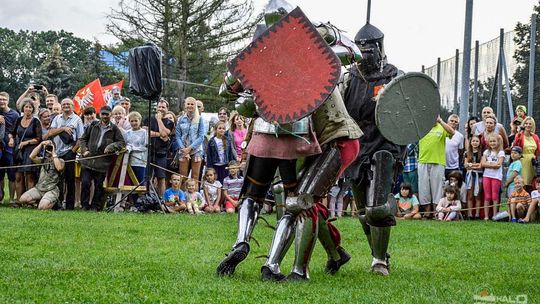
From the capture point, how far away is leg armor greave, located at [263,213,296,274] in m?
5.33

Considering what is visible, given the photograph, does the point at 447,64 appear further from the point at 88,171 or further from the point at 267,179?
the point at 267,179

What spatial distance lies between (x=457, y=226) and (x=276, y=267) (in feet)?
20.2

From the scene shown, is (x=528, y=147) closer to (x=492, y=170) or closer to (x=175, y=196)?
(x=492, y=170)

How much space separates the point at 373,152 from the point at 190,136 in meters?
7.08

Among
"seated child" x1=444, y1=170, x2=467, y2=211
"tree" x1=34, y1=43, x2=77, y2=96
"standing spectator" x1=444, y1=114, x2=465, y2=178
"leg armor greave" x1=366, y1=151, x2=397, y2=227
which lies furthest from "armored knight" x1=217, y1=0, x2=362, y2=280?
"tree" x1=34, y1=43, x2=77, y2=96

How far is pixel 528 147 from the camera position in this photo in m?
12.6

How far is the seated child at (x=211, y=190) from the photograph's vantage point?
12930mm

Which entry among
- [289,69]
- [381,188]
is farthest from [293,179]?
[289,69]

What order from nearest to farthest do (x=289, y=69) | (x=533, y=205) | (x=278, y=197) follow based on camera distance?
(x=289, y=69) → (x=278, y=197) → (x=533, y=205)

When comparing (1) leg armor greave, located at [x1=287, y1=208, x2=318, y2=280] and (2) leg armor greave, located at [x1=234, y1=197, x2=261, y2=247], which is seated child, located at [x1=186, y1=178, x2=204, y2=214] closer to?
(2) leg armor greave, located at [x1=234, y1=197, x2=261, y2=247]

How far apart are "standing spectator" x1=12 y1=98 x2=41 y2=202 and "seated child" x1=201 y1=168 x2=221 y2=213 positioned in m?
2.45

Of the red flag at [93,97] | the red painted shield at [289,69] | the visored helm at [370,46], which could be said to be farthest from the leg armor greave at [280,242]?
the red flag at [93,97]

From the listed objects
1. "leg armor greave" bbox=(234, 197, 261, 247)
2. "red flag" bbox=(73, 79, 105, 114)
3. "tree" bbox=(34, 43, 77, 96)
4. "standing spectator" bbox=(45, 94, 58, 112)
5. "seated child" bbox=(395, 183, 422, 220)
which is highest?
"tree" bbox=(34, 43, 77, 96)

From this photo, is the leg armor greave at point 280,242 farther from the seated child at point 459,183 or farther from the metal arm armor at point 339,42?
the seated child at point 459,183
